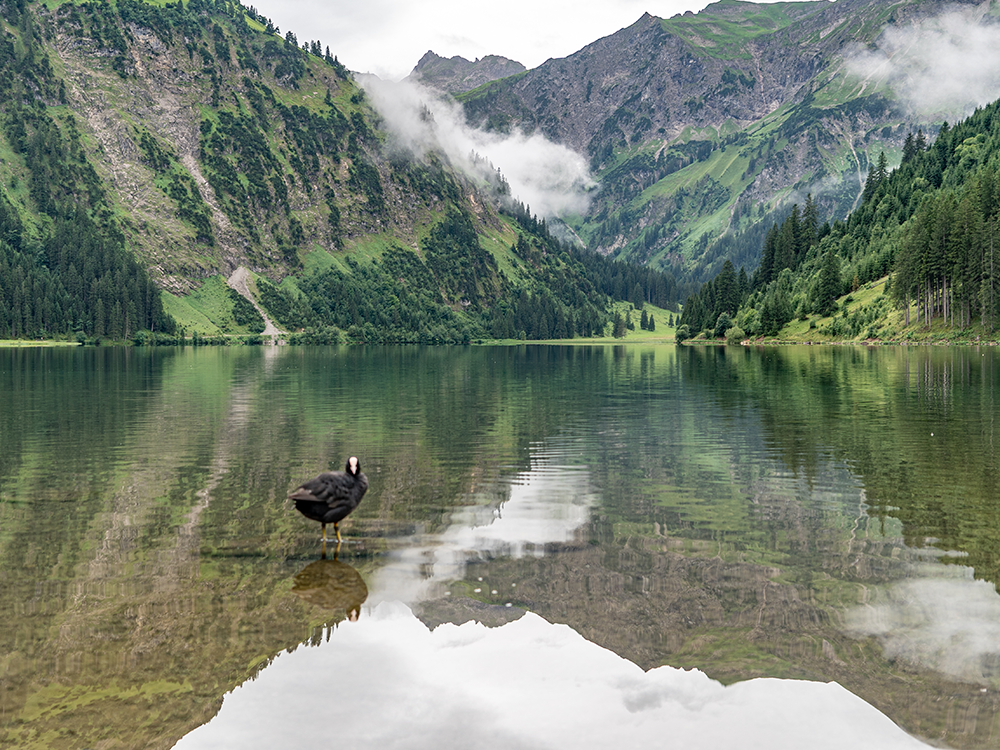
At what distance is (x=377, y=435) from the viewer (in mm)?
44312

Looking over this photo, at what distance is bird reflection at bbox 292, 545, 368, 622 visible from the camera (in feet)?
55.3

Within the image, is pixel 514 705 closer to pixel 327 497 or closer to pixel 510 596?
pixel 510 596

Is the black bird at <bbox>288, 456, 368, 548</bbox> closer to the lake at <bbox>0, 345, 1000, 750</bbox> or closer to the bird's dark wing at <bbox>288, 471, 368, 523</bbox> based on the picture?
the bird's dark wing at <bbox>288, 471, 368, 523</bbox>

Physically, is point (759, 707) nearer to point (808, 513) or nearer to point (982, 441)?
point (808, 513)

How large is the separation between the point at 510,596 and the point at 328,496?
5.71m

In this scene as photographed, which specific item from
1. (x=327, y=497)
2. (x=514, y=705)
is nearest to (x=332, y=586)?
(x=327, y=497)

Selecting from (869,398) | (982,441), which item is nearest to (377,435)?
(982,441)

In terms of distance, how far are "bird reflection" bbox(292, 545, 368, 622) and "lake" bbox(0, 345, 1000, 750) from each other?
0.09 m

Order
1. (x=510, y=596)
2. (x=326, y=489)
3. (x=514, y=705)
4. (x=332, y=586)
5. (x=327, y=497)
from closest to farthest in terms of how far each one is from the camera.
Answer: (x=514, y=705), (x=510, y=596), (x=332, y=586), (x=327, y=497), (x=326, y=489)

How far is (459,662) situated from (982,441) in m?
33.5

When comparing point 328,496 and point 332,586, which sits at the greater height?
point 328,496

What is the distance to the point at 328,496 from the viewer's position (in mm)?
20312

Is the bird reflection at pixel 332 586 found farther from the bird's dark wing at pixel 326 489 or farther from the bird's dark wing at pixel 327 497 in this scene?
the bird's dark wing at pixel 326 489

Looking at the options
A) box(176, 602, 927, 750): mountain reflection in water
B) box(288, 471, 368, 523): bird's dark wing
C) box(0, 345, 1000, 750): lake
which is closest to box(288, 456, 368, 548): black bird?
box(288, 471, 368, 523): bird's dark wing
